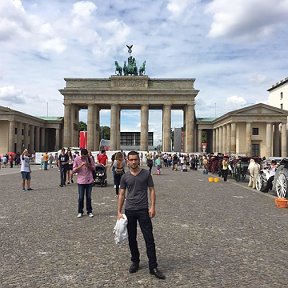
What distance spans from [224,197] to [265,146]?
201 feet

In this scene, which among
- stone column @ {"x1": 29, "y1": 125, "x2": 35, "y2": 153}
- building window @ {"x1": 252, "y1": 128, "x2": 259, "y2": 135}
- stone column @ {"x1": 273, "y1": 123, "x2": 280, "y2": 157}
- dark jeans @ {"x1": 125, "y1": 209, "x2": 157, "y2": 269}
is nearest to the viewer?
dark jeans @ {"x1": 125, "y1": 209, "x2": 157, "y2": 269}

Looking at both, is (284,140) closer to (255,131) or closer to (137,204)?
(255,131)

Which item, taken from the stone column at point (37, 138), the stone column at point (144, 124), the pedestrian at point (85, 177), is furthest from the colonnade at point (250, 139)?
the pedestrian at point (85, 177)

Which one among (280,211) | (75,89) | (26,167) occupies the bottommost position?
(280,211)

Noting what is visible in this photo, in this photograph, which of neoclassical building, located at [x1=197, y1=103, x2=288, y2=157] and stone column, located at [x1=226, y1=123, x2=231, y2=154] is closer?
neoclassical building, located at [x1=197, y1=103, x2=288, y2=157]

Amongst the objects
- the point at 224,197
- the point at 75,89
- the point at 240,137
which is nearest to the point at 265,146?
the point at 240,137

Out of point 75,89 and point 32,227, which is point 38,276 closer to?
point 32,227

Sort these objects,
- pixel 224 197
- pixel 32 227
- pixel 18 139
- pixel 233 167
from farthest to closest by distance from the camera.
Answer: pixel 18 139 < pixel 233 167 < pixel 224 197 < pixel 32 227

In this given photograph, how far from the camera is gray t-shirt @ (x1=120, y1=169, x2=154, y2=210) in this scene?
5664mm

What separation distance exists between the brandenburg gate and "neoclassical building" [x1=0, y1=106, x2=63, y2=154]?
8318 millimetres

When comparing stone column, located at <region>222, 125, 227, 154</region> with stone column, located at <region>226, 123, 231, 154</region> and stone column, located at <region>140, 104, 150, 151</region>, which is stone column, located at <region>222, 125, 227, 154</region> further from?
stone column, located at <region>140, 104, 150, 151</region>

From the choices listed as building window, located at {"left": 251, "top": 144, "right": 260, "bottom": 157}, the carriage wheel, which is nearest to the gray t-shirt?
the carriage wheel

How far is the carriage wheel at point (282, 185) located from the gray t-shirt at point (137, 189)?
985cm

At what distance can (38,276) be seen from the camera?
213 inches
